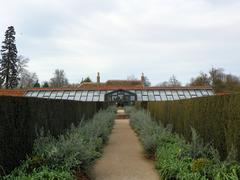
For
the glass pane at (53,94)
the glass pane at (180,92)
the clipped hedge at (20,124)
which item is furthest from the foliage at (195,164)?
the glass pane at (53,94)

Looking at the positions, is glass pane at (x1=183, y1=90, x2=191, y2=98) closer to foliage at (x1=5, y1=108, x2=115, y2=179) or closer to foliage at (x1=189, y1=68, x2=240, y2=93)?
foliage at (x1=189, y1=68, x2=240, y2=93)

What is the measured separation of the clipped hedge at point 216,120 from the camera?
17.9 ft

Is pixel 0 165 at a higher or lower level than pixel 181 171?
higher

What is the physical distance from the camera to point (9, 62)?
54.7 metres

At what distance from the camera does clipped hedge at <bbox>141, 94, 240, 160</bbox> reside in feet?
17.9

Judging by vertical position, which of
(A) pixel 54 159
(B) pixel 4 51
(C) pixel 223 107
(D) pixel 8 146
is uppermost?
(B) pixel 4 51

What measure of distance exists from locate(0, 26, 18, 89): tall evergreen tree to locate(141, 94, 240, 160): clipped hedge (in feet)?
165

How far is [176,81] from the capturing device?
233 feet

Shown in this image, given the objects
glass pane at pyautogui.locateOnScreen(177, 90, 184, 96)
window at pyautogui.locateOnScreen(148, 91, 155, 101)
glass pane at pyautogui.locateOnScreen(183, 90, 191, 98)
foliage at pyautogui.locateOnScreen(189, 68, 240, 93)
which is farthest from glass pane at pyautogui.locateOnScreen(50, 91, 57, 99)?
foliage at pyautogui.locateOnScreen(189, 68, 240, 93)

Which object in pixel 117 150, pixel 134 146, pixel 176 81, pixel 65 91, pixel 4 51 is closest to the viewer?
pixel 117 150

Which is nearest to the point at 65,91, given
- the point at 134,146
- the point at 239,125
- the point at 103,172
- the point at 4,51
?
the point at 4,51

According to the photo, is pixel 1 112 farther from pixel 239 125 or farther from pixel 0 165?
pixel 239 125

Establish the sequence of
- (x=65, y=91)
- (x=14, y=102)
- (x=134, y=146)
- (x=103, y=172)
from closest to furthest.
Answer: (x=14, y=102) < (x=103, y=172) < (x=134, y=146) < (x=65, y=91)

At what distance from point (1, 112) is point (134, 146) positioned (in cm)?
719
